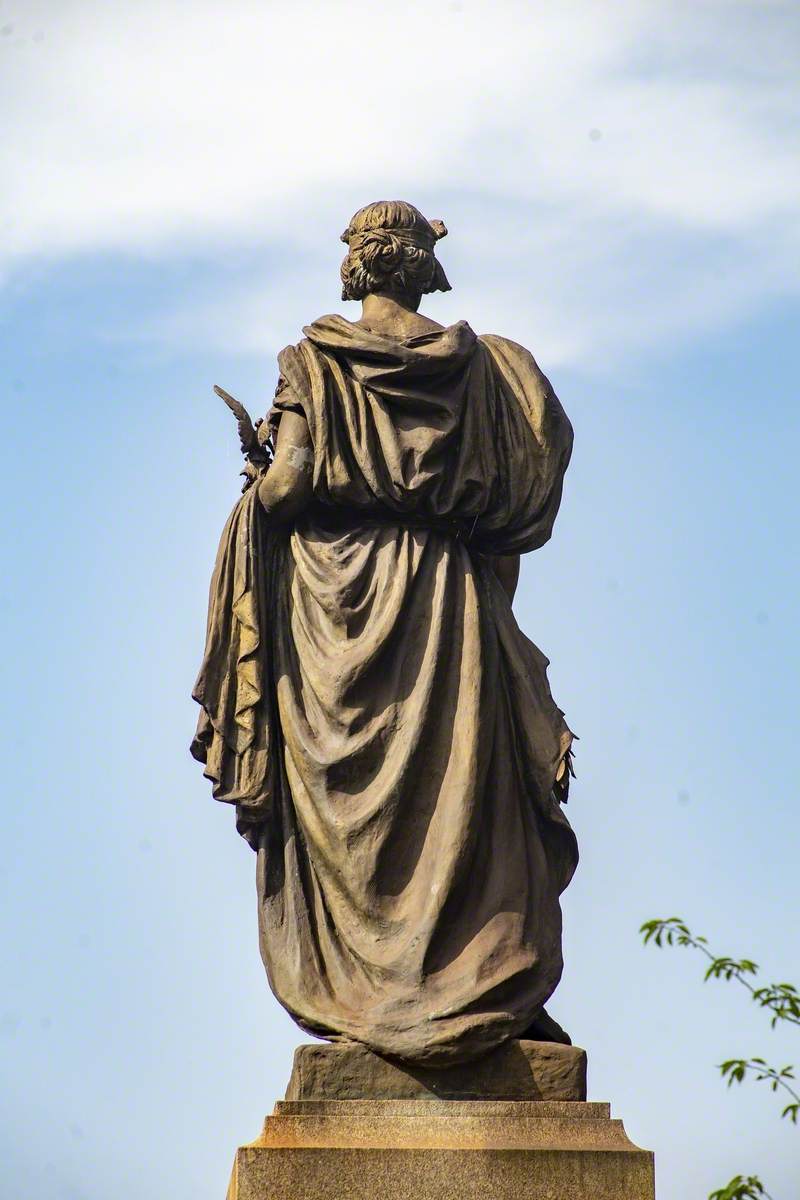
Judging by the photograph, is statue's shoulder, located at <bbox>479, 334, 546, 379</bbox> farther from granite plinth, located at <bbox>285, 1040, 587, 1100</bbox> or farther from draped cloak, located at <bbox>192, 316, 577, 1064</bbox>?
granite plinth, located at <bbox>285, 1040, 587, 1100</bbox>

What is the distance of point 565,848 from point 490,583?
1346 millimetres

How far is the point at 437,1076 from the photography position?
1158cm

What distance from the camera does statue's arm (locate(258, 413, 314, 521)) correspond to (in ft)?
40.9

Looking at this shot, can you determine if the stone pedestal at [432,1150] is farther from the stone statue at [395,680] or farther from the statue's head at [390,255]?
the statue's head at [390,255]

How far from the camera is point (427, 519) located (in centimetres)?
1255

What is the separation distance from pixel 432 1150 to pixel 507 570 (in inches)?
121

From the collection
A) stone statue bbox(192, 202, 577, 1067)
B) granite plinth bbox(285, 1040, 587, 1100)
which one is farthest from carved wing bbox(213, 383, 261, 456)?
granite plinth bbox(285, 1040, 587, 1100)

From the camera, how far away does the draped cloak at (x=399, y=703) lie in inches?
Result: 468

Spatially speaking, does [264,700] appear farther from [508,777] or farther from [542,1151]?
[542,1151]

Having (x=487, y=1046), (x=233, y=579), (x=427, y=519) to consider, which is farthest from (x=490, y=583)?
(x=487, y=1046)

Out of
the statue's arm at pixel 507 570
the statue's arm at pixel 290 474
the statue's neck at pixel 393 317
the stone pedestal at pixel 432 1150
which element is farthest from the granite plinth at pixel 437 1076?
the statue's neck at pixel 393 317

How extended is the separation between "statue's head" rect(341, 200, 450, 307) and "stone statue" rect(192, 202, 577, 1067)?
1 centimetres

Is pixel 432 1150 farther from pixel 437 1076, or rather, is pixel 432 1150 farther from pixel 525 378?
pixel 525 378

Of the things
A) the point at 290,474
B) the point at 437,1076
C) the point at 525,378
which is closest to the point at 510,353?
the point at 525,378
